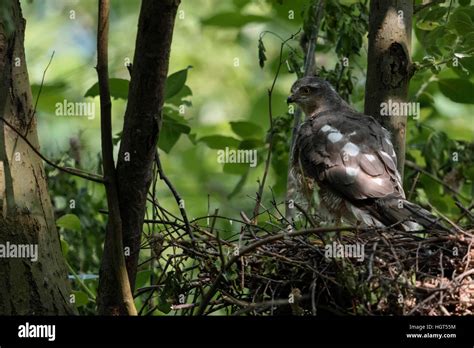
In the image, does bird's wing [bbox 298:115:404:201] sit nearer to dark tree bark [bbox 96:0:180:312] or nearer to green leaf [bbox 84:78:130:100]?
green leaf [bbox 84:78:130:100]

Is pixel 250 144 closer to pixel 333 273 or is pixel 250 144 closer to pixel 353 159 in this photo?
pixel 353 159

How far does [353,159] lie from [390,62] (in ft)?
2.75

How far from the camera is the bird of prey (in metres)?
6.51

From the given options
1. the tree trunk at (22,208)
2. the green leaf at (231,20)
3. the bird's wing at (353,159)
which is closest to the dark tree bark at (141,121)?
the tree trunk at (22,208)

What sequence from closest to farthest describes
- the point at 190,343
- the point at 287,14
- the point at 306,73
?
the point at 190,343, the point at 306,73, the point at 287,14

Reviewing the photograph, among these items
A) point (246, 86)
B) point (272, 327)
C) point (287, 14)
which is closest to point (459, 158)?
point (287, 14)

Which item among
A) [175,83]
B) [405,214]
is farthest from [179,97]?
[405,214]

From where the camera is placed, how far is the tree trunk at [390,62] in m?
6.58

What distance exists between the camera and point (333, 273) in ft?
17.0

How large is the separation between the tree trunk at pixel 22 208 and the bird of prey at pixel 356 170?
7.41 ft

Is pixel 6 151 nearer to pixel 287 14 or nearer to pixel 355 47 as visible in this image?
pixel 355 47

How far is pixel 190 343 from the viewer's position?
16.3 ft

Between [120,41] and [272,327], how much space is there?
25.4 ft

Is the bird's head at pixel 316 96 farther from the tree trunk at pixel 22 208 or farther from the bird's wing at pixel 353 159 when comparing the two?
the tree trunk at pixel 22 208
